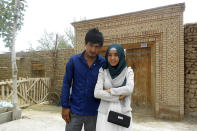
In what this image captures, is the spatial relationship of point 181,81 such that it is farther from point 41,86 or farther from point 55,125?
point 41,86

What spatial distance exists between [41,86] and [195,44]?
7619mm

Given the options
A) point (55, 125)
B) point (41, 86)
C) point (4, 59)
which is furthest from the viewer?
point (4, 59)

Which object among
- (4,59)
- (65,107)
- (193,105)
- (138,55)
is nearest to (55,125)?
(65,107)

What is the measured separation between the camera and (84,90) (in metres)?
1.92

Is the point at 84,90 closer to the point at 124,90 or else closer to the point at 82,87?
the point at 82,87

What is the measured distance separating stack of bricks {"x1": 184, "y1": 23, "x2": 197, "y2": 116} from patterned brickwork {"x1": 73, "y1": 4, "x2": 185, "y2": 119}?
1.27 ft

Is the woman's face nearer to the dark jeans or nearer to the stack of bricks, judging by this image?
the dark jeans

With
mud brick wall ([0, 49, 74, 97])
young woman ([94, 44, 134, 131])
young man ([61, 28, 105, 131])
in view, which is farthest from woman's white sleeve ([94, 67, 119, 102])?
mud brick wall ([0, 49, 74, 97])

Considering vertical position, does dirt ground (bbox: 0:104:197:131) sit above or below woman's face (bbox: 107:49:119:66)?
below

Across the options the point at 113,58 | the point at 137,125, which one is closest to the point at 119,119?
the point at 113,58

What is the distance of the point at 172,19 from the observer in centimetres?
505

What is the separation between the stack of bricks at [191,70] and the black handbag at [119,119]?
4357 mm

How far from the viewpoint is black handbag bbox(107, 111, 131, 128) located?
65.4 inches

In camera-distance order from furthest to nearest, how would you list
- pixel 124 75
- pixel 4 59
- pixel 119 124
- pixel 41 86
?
pixel 4 59 → pixel 41 86 → pixel 124 75 → pixel 119 124
